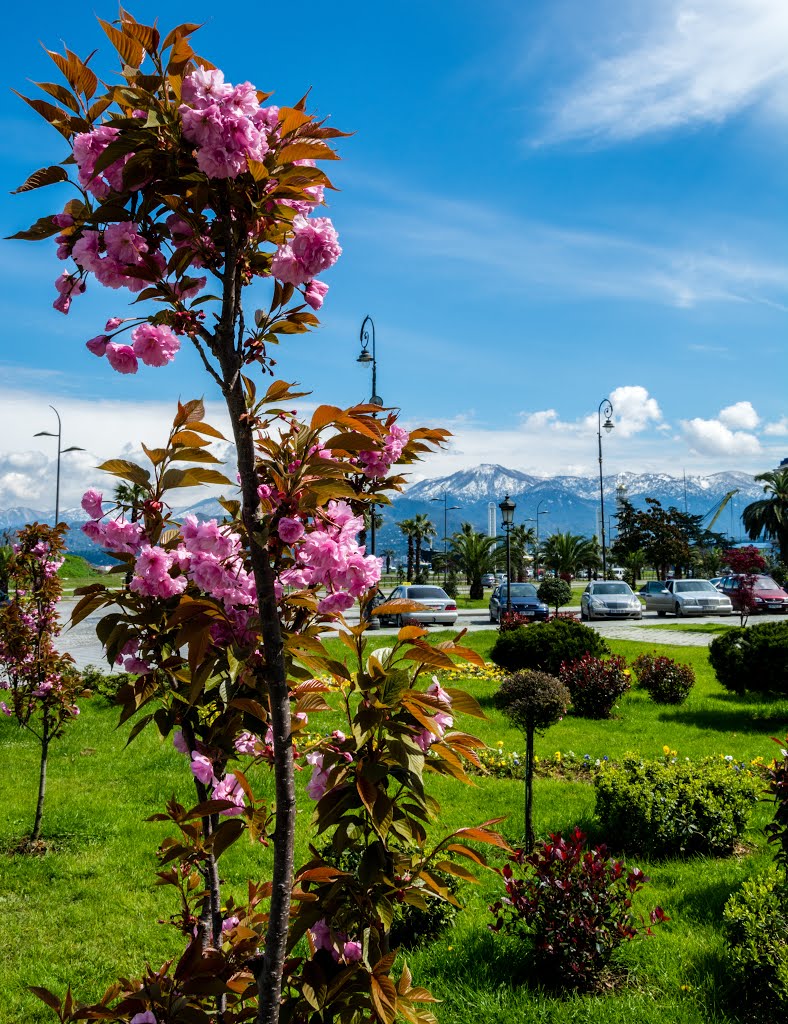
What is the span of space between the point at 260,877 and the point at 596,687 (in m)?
7.12

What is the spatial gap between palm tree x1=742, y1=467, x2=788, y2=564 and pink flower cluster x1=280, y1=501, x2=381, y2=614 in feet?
127

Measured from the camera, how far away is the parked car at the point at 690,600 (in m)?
29.1

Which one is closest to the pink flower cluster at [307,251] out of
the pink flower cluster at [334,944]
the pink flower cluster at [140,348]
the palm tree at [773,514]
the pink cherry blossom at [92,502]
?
the pink flower cluster at [140,348]

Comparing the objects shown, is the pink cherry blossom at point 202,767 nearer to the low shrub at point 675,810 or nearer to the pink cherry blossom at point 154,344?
the pink cherry blossom at point 154,344

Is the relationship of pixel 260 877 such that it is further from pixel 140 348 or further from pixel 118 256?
pixel 118 256

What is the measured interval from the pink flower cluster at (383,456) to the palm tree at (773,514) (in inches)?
1517

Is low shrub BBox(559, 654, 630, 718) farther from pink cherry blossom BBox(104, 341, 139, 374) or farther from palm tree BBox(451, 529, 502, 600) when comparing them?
palm tree BBox(451, 529, 502, 600)

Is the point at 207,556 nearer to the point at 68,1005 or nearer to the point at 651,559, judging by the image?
the point at 68,1005

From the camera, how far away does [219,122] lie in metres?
1.55

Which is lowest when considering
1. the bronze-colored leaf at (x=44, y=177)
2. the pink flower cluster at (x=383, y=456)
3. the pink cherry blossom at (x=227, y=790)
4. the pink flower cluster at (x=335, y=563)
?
the pink cherry blossom at (x=227, y=790)

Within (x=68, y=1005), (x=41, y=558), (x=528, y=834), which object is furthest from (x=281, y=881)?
(x=41, y=558)

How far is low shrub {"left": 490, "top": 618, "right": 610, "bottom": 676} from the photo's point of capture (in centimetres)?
1275

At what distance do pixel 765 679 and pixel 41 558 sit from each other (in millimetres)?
10050

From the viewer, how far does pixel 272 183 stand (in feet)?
5.70
